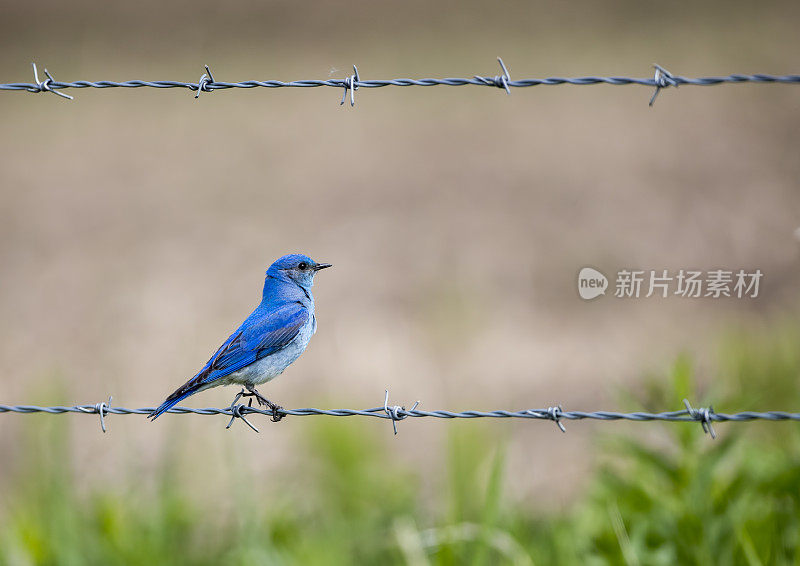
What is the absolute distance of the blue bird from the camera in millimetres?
2855

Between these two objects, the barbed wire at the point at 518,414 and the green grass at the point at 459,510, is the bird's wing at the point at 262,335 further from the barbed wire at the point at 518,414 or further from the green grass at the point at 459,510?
the green grass at the point at 459,510

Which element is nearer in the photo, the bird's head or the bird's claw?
the bird's head

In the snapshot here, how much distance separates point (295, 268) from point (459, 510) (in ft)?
7.28

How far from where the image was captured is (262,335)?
2916 mm

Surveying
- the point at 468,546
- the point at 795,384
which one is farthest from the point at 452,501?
the point at 795,384

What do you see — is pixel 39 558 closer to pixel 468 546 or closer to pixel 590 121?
pixel 468 546

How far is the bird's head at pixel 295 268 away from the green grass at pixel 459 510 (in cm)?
170

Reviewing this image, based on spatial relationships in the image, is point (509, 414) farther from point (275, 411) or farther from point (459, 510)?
point (459, 510)

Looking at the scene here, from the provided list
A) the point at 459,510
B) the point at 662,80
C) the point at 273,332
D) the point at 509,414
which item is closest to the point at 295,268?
the point at 273,332

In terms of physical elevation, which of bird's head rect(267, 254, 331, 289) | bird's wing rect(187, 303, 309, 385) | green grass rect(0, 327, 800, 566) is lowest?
green grass rect(0, 327, 800, 566)

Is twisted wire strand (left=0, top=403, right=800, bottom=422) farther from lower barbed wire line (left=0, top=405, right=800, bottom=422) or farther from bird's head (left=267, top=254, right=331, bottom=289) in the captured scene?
bird's head (left=267, top=254, right=331, bottom=289)

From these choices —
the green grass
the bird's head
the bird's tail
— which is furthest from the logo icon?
the bird's tail

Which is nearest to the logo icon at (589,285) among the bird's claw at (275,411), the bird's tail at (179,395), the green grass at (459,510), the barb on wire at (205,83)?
the green grass at (459,510)

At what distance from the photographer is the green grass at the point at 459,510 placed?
4305 millimetres
